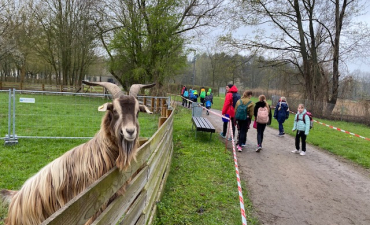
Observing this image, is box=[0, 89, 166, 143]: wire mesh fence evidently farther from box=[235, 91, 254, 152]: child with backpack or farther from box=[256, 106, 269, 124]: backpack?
box=[256, 106, 269, 124]: backpack

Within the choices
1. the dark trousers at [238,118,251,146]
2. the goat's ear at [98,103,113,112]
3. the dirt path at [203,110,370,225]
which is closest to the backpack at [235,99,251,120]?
the dark trousers at [238,118,251,146]

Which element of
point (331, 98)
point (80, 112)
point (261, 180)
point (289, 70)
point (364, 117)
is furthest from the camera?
point (289, 70)

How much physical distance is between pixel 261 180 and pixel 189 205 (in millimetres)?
2307

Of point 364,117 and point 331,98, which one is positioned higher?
point 331,98

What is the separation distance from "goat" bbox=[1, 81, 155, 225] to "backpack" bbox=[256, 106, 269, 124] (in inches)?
239

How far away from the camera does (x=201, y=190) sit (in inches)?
209

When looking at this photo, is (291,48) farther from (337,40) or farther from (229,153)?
(229,153)

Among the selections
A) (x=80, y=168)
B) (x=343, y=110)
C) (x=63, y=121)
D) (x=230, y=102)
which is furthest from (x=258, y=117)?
(x=343, y=110)

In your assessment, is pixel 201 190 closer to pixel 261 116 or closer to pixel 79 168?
pixel 79 168

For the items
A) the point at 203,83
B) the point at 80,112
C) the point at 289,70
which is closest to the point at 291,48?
the point at 289,70

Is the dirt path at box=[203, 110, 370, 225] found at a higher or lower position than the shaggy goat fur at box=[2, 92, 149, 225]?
lower

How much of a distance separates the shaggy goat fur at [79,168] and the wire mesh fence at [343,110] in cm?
2181

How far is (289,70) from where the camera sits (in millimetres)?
25844

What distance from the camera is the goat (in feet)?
8.84
